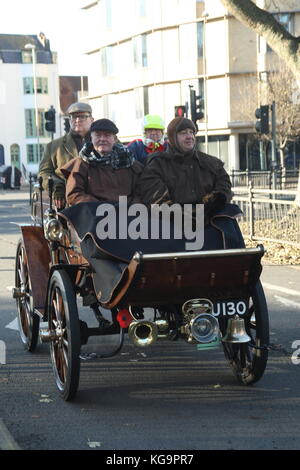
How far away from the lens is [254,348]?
587 cm

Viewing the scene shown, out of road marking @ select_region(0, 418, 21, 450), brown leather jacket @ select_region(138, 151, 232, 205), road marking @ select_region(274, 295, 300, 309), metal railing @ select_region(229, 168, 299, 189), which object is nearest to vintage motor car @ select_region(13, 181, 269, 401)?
brown leather jacket @ select_region(138, 151, 232, 205)

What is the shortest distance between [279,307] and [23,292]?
332 cm

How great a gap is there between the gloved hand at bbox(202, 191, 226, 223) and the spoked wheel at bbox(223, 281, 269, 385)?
1.99ft

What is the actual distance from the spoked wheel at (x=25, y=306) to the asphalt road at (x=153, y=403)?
5.4 inches

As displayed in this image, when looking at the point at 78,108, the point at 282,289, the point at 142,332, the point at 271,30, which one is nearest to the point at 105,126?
the point at 142,332

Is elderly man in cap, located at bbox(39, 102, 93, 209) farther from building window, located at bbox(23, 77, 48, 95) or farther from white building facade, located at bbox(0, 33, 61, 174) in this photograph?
building window, located at bbox(23, 77, 48, 95)

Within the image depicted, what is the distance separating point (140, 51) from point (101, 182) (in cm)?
5796

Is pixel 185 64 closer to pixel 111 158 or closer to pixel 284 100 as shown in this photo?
pixel 284 100

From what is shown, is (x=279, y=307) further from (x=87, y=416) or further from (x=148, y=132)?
(x=87, y=416)

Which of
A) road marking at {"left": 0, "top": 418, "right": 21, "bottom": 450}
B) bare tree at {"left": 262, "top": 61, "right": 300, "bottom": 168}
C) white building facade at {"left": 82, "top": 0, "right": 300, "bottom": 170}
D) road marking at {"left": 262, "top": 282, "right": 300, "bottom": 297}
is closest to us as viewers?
road marking at {"left": 0, "top": 418, "right": 21, "bottom": 450}

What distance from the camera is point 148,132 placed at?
927 cm

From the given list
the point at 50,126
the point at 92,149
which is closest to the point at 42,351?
the point at 92,149

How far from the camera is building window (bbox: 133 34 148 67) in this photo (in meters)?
62.2

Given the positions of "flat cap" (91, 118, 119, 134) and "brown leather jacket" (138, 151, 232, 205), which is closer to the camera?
"brown leather jacket" (138, 151, 232, 205)
